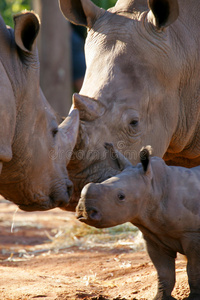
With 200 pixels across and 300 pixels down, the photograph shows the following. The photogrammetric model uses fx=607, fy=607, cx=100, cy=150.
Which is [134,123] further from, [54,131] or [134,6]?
[134,6]

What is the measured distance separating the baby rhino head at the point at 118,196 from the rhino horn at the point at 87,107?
783 mm

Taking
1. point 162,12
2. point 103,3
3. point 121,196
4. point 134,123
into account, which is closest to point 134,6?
point 162,12

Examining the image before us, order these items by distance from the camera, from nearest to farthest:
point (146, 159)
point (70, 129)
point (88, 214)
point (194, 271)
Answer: point (88, 214) → point (146, 159) → point (194, 271) → point (70, 129)

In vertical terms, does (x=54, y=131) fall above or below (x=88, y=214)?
above

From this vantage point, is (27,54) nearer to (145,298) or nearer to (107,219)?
(107,219)

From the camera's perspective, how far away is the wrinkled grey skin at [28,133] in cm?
390

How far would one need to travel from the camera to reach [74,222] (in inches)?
345

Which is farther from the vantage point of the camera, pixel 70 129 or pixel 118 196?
pixel 70 129

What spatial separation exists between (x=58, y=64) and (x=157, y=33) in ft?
28.1

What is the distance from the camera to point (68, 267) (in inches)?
236

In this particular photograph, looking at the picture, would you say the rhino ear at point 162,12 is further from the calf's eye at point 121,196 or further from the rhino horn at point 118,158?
the calf's eye at point 121,196

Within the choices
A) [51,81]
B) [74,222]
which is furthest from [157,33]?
[51,81]

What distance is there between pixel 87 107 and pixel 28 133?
0.82 meters

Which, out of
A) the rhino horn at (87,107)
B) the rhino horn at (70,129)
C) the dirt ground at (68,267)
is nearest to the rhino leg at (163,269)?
the dirt ground at (68,267)
